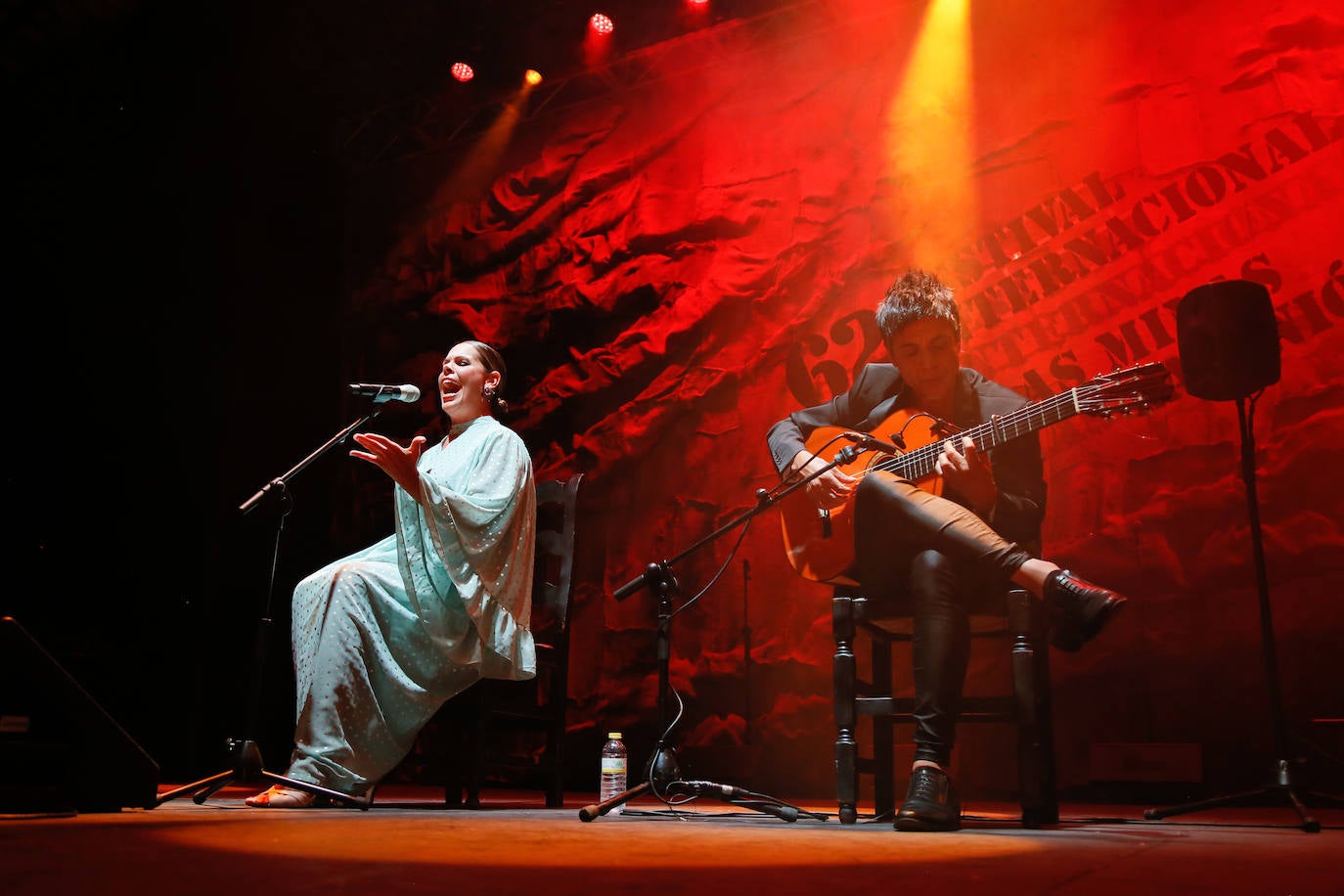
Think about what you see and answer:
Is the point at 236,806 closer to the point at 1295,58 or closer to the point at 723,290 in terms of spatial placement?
the point at 723,290

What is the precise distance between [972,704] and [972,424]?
906 mm

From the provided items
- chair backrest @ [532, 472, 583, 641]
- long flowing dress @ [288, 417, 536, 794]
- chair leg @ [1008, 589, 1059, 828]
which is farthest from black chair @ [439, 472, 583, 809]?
chair leg @ [1008, 589, 1059, 828]

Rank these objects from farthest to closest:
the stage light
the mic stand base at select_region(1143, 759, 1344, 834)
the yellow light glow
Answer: the stage light
the yellow light glow
the mic stand base at select_region(1143, 759, 1344, 834)

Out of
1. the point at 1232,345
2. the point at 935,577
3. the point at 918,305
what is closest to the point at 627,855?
the point at 935,577

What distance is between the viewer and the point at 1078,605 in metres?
2.48

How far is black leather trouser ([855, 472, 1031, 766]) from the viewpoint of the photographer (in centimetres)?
260

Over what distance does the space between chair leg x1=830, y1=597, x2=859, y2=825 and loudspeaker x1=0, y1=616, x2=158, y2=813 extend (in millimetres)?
1759

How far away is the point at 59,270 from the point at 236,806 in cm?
333

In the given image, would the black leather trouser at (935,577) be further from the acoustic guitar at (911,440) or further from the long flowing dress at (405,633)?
the long flowing dress at (405,633)

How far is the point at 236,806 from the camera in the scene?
2945mm

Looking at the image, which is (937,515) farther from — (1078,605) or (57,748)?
(57,748)

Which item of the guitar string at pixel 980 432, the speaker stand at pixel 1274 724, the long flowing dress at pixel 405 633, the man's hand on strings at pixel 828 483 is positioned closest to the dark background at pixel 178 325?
the long flowing dress at pixel 405 633

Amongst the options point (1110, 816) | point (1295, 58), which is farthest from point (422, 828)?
point (1295, 58)

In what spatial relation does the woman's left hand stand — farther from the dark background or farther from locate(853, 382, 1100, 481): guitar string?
the dark background
